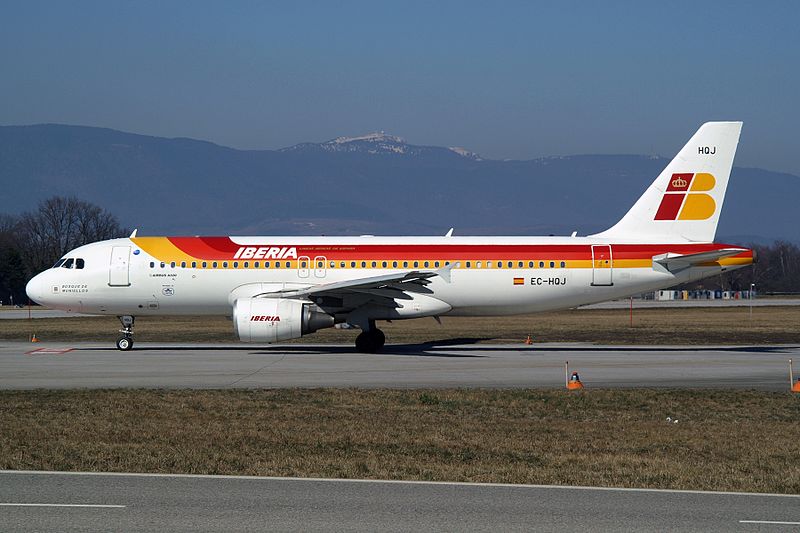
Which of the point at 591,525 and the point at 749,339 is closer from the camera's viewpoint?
the point at 591,525

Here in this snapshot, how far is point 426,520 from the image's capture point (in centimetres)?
981

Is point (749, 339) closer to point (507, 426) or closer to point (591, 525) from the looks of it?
point (507, 426)

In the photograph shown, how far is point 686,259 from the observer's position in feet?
105

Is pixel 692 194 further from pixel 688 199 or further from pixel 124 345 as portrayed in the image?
pixel 124 345

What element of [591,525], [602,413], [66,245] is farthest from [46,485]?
[66,245]

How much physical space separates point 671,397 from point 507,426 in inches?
208

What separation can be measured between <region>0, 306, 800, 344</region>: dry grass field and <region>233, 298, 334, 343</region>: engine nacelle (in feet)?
23.0

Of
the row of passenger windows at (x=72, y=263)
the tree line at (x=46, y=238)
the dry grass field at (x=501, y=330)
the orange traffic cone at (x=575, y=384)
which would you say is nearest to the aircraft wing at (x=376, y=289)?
the dry grass field at (x=501, y=330)

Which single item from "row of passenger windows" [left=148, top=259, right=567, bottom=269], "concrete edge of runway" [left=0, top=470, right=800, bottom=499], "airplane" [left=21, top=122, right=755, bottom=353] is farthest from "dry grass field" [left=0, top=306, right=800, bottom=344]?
"concrete edge of runway" [left=0, top=470, right=800, bottom=499]

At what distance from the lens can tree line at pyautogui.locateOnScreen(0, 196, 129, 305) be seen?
100938 millimetres

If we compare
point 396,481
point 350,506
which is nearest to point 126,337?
point 396,481

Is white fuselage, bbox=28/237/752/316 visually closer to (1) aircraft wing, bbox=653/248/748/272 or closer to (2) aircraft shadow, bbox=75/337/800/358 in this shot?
(1) aircraft wing, bbox=653/248/748/272

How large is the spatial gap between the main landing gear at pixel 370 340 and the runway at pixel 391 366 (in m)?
0.53

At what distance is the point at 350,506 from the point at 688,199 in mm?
25349
